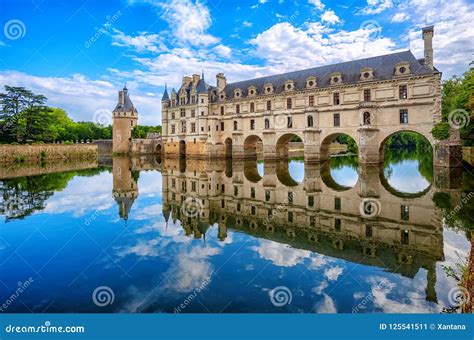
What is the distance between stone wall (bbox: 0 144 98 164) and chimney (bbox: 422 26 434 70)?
42.6 metres

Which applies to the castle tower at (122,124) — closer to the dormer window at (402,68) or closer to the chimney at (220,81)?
the chimney at (220,81)

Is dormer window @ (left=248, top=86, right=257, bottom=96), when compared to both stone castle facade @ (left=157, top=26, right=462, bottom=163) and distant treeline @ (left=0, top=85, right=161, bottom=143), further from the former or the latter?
distant treeline @ (left=0, top=85, right=161, bottom=143)

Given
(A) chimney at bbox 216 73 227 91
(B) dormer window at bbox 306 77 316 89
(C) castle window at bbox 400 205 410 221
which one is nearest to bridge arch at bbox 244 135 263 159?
(A) chimney at bbox 216 73 227 91

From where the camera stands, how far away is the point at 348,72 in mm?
29953

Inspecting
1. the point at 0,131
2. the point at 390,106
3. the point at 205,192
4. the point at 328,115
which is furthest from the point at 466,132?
the point at 0,131

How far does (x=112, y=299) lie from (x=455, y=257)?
7.41 meters

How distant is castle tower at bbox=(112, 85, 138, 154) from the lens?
51406mm

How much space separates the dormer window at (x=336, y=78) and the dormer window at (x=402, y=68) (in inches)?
197

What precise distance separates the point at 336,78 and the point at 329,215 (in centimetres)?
2233

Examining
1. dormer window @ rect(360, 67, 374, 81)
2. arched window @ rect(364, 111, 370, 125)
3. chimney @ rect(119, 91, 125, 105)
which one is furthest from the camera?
chimney @ rect(119, 91, 125, 105)

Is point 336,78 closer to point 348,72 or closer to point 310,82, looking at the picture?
point 348,72

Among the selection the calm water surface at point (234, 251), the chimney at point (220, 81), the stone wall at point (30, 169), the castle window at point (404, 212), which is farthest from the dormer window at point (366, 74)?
the stone wall at point (30, 169)

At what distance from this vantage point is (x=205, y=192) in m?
16.5

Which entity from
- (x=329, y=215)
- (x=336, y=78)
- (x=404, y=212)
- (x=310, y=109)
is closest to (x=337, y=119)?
(x=310, y=109)
